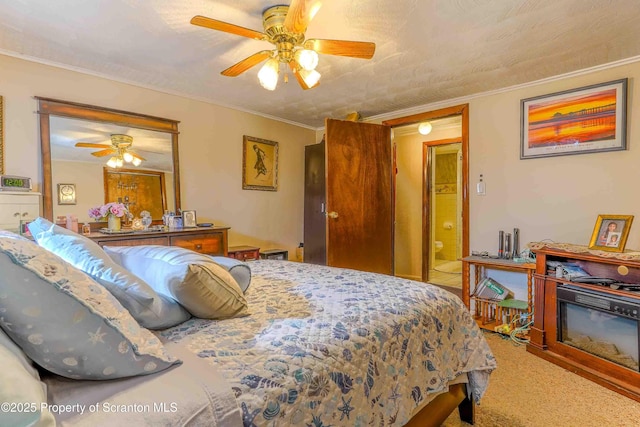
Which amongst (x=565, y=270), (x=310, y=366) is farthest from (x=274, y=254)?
(x=310, y=366)

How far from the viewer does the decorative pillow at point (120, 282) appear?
0.95m

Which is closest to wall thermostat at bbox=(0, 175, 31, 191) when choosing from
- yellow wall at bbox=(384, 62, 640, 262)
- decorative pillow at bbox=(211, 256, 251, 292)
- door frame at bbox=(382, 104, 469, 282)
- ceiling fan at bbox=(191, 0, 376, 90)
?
ceiling fan at bbox=(191, 0, 376, 90)

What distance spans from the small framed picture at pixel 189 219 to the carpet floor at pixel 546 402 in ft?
8.75

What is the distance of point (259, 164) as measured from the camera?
13.5ft

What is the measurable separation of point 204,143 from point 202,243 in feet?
3.84

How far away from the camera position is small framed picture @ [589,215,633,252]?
88.1 inches

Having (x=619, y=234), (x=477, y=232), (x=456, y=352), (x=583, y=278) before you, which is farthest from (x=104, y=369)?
(x=477, y=232)

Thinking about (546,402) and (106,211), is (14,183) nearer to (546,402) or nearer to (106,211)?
(106,211)

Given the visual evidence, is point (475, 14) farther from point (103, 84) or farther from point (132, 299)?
point (103, 84)

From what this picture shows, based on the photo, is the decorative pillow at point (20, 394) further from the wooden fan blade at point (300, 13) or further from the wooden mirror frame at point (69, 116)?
the wooden mirror frame at point (69, 116)

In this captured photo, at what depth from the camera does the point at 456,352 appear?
149 centimetres

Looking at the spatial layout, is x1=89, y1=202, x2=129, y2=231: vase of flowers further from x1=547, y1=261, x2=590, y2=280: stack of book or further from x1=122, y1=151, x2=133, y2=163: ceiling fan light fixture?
x1=547, y1=261, x2=590, y2=280: stack of book

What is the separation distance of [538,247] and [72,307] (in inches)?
111

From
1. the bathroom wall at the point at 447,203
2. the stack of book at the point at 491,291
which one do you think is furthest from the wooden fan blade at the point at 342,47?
the bathroom wall at the point at 447,203
